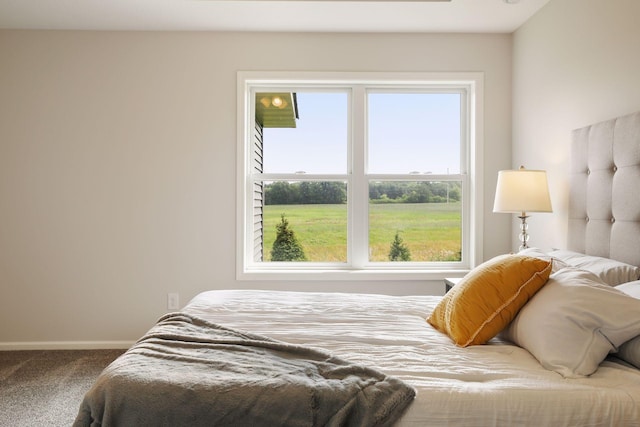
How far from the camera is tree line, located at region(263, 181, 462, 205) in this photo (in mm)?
3725

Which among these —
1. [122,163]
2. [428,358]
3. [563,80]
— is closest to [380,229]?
[563,80]

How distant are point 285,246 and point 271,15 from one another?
1.79 m

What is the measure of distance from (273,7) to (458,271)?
2455mm

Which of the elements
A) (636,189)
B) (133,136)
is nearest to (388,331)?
(636,189)

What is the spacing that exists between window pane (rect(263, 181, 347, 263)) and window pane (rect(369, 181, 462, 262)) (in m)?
0.27

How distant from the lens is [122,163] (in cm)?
347

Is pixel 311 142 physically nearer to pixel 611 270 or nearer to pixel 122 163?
pixel 122 163

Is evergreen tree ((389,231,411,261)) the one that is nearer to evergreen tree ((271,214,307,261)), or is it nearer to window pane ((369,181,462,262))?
window pane ((369,181,462,262))

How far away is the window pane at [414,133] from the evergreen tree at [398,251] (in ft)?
1.90

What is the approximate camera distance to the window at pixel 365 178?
3695 mm

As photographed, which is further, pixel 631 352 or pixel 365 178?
pixel 365 178

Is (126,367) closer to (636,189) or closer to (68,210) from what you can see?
(636,189)

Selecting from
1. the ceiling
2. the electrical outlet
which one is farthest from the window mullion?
the electrical outlet

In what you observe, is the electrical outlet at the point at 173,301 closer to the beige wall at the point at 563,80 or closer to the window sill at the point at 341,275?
the window sill at the point at 341,275
